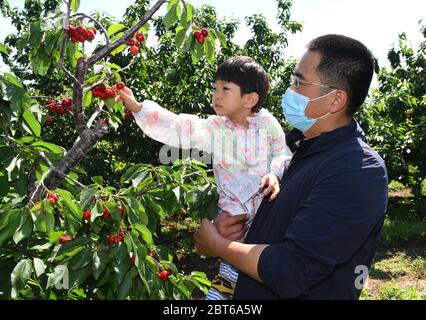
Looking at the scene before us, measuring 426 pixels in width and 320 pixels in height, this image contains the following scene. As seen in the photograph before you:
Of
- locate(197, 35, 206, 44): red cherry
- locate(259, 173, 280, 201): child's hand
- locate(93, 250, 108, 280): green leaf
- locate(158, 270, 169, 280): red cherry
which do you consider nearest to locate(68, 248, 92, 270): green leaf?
locate(93, 250, 108, 280): green leaf

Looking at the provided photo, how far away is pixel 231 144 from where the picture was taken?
218 cm

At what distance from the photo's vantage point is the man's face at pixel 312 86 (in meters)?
1.55

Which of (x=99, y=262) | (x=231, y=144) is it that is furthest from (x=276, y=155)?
(x=99, y=262)

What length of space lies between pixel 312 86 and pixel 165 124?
0.71 metres

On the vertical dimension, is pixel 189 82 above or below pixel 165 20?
below

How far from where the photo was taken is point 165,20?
2.19 meters

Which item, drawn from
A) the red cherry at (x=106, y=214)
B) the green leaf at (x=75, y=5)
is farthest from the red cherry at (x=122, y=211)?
the green leaf at (x=75, y=5)

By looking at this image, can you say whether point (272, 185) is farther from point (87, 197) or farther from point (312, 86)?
point (87, 197)

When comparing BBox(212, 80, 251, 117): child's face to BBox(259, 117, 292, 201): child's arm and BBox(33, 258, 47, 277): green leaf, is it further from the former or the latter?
BBox(33, 258, 47, 277): green leaf

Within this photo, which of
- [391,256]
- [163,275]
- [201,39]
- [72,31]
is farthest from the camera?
[391,256]

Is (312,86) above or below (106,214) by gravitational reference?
above
